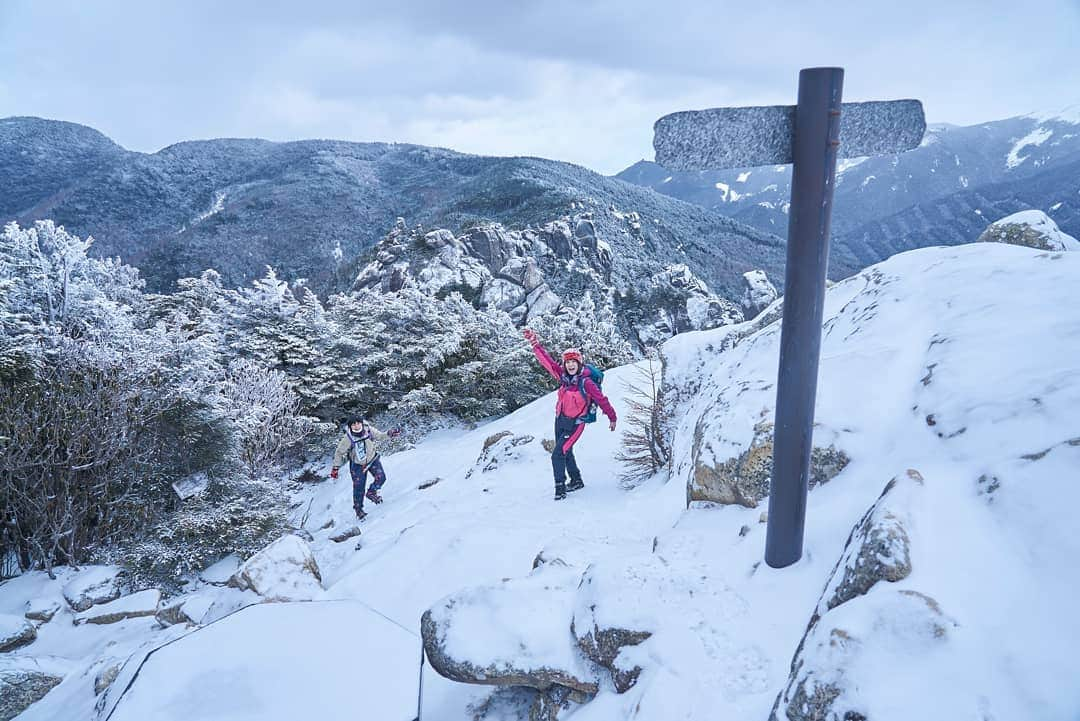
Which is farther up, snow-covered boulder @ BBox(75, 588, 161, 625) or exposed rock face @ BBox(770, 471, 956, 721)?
exposed rock face @ BBox(770, 471, 956, 721)

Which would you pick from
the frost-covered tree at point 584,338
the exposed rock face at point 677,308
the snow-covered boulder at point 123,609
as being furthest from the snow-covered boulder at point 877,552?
the exposed rock face at point 677,308

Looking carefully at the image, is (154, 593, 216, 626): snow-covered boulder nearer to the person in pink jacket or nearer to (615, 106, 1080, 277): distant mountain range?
the person in pink jacket

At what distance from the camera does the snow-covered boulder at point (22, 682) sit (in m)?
3.19

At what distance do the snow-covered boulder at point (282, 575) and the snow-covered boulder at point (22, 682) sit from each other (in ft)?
3.81

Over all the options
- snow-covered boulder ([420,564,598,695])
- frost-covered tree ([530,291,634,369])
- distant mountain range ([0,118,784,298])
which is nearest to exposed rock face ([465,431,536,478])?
snow-covered boulder ([420,564,598,695])

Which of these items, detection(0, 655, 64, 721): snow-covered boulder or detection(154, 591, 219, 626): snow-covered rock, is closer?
detection(0, 655, 64, 721): snow-covered boulder

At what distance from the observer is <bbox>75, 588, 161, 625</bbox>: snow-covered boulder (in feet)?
16.1

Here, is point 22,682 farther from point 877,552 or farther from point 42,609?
point 877,552

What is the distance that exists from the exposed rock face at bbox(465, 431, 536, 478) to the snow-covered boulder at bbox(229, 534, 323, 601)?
2450 mm

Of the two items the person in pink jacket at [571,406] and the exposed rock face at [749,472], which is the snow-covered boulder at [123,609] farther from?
the exposed rock face at [749,472]

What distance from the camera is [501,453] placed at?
679 centimetres

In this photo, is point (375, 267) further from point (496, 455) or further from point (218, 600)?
point (218, 600)

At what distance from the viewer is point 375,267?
92.4 ft

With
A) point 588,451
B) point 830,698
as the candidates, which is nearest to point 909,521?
point 830,698
